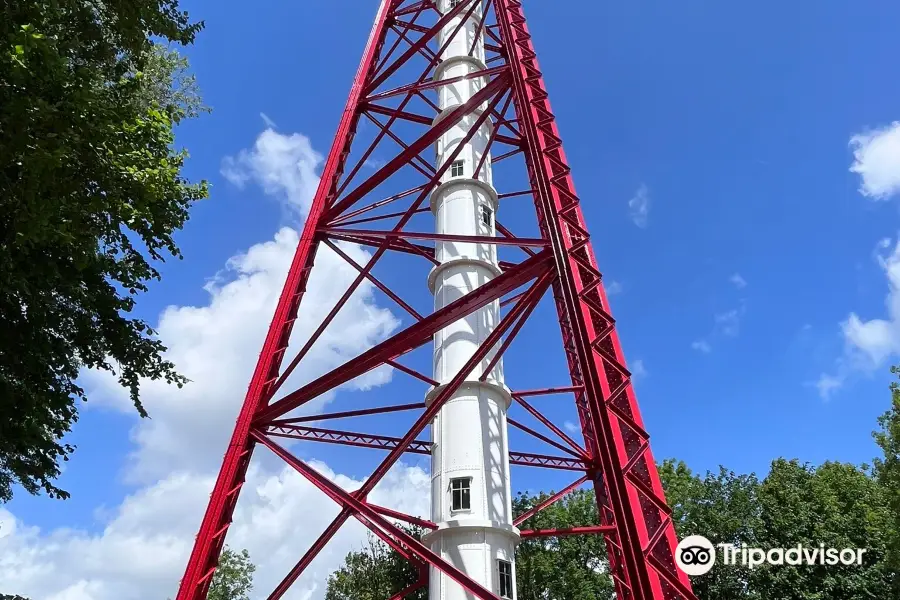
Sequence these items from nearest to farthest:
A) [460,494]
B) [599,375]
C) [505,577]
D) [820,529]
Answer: [599,375], [505,577], [460,494], [820,529]

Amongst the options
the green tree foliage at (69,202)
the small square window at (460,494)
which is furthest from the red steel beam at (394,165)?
the small square window at (460,494)

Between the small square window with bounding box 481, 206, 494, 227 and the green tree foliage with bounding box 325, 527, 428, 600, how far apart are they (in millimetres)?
15811

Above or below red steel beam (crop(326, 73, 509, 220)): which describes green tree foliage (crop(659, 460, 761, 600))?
below

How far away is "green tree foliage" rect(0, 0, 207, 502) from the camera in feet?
28.1

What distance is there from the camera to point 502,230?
59.2ft

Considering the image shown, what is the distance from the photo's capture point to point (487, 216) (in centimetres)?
1694

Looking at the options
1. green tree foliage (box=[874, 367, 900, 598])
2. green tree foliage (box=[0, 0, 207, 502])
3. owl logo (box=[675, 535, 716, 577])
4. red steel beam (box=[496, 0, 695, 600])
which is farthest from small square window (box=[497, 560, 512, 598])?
green tree foliage (box=[874, 367, 900, 598])

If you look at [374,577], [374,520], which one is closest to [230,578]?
[374,577]

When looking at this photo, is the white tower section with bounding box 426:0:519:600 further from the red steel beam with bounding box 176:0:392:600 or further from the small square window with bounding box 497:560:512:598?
the red steel beam with bounding box 176:0:392:600

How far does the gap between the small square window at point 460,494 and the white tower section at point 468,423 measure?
2cm

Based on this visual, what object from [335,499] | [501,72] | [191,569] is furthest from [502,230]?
[191,569]

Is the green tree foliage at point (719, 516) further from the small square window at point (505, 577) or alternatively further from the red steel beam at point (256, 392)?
the red steel beam at point (256, 392)

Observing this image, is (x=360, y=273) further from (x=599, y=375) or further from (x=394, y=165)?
(x=599, y=375)

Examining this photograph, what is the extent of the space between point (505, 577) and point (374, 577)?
1888cm
